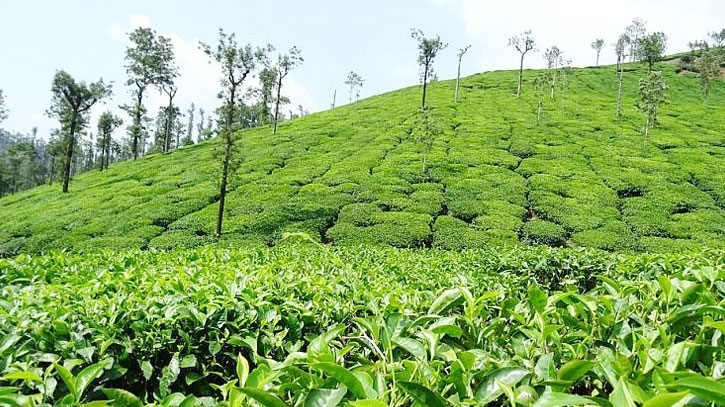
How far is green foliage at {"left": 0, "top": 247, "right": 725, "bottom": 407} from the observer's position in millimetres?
1182

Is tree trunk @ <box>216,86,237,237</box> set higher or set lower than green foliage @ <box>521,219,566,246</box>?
higher

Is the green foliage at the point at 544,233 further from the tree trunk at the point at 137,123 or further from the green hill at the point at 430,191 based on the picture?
the tree trunk at the point at 137,123

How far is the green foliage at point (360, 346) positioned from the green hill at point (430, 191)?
17408 millimetres

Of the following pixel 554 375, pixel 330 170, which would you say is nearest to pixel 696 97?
pixel 330 170

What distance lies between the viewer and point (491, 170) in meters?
28.7

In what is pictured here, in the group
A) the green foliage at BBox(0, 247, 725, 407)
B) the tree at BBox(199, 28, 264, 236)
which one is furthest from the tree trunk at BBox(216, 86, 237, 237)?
the green foliage at BBox(0, 247, 725, 407)

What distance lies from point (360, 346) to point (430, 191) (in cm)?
2385

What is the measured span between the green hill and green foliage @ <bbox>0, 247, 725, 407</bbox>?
685 inches

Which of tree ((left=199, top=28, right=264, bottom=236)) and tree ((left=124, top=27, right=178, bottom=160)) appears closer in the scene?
tree ((left=199, top=28, right=264, bottom=236))

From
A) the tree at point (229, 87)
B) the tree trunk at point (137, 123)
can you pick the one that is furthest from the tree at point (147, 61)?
the tree at point (229, 87)

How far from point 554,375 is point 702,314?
2.19 feet

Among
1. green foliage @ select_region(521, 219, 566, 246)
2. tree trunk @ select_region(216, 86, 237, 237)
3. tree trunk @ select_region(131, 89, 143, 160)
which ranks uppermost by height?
tree trunk @ select_region(131, 89, 143, 160)

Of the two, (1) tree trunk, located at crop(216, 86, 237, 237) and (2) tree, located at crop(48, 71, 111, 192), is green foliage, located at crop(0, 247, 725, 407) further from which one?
(2) tree, located at crop(48, 71, 111, 192)

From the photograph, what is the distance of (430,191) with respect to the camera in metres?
25.6
